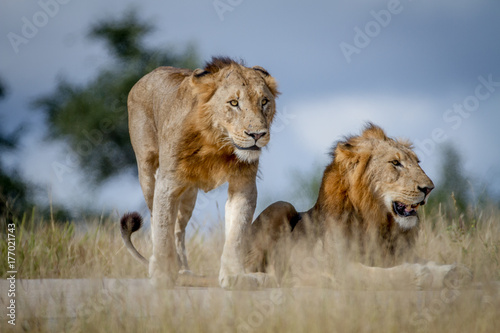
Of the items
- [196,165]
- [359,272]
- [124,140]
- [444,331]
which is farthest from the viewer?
[124,140]

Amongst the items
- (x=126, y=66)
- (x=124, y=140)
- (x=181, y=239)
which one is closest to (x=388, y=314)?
(x=181, y=239)

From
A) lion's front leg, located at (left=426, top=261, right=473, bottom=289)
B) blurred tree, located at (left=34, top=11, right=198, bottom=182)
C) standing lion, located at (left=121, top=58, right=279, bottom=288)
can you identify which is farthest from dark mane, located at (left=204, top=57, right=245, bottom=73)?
blurred tree, located at (left=34, top=11, right=198, bottom=182)

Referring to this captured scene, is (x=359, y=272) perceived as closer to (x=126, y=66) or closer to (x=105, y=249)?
(x=105, y=249)

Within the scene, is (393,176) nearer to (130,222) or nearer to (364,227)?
(364,227)

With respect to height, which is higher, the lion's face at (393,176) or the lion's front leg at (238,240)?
the lion's face at (393,176)

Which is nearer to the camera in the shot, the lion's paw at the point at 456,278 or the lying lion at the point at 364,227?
the lion's paw at the point at 456,278

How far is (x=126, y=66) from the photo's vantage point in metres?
17.6

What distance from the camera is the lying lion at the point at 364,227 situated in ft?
17.1

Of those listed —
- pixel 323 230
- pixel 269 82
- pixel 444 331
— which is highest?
pixel 269 82

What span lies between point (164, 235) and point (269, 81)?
5.22ft

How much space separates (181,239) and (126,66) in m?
11.8

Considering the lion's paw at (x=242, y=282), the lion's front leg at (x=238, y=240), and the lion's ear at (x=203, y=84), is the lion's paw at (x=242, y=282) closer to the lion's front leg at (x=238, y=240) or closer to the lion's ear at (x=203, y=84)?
the lion's front leg at (x=238, y=240)

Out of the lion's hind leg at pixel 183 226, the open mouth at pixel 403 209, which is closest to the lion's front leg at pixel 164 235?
the lion's hind leg at pixel 183 226

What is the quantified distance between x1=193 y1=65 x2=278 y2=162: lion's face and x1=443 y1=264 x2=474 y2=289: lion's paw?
176cm
